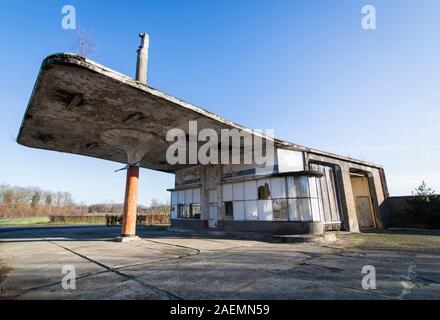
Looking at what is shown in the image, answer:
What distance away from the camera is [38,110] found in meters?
10.6

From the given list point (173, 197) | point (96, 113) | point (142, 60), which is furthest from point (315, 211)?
point (173, 197)

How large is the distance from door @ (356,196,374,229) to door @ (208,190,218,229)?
44.9 feet

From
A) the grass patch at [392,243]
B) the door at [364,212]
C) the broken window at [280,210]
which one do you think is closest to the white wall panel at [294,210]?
the broken window at [280,210]

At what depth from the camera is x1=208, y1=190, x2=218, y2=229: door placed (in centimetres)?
1881

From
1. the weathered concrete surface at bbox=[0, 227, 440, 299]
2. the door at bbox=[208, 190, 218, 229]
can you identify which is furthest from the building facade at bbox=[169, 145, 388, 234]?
the weathered concrete surface at bbox=[0, 227, 440, 299]

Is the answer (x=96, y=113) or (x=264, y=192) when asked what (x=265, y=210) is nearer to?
(x=264, y=192)

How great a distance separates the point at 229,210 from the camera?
1772 centimetres

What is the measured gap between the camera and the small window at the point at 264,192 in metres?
15.3

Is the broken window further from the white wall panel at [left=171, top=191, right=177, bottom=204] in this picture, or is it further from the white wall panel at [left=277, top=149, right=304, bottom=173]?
the white wall panel at [left=171, top=191, right=177, bottom=204]

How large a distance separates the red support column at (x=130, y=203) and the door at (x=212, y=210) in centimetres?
676

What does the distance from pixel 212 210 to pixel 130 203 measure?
7.29 metres

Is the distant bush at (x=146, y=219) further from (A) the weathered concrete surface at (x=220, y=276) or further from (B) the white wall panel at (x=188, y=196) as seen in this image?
(A) the weathered concrete surface at (x=220, y=276)
